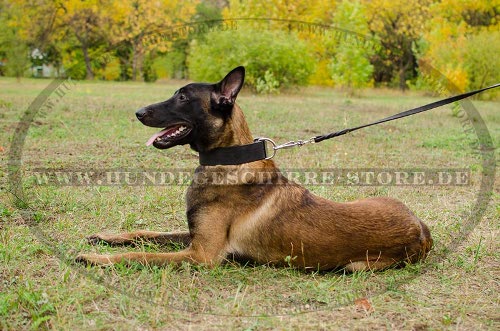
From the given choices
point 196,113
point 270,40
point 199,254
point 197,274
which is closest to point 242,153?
point 196,113

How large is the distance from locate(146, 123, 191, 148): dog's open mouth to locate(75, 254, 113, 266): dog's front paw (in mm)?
878

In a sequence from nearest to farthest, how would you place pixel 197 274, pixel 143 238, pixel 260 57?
pixel 197 274 → pixel 143 238 → pixel 260 57

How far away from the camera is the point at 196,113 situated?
3.67 metres

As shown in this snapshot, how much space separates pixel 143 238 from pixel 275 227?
4.08 ft

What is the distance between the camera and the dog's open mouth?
12.1ft

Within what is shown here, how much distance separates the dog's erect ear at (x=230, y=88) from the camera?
143 inches

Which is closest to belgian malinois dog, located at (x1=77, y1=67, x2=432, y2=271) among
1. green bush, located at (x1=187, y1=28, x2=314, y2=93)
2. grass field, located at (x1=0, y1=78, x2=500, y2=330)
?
grass field, located at (x1=0, y1=78, x2=500, y2=330)

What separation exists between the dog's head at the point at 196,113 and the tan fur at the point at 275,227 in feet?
0.31

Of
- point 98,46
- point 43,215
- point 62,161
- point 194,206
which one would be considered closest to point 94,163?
point 62,161

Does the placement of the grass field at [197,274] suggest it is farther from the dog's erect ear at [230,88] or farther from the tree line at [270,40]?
the tree line at [270,40]

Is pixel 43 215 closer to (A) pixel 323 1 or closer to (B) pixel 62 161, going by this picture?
(B) pixel 62 161

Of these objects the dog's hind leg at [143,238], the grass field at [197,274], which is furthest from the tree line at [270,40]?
the dog's hind leg at [143,238]

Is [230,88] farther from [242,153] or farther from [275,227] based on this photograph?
[275,227]

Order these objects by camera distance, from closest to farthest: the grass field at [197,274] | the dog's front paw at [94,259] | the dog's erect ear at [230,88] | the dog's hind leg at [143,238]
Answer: the grass field at [197,274] < the dog's front paw at [94,259] < the dog's erect ear at [230,88] < the dog's hind leg at [143,238]
